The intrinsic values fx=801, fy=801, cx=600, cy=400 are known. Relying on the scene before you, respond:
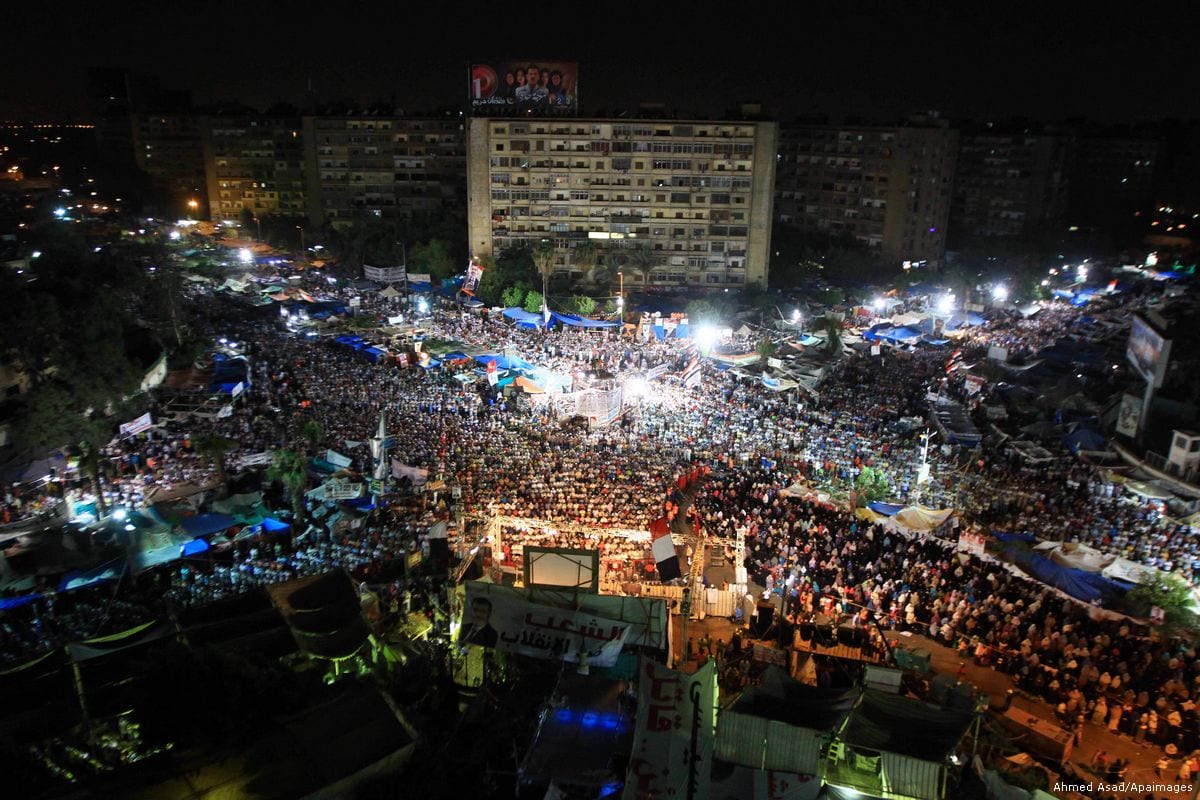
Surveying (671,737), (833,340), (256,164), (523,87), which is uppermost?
(523,87)

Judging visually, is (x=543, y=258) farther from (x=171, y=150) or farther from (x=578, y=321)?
(x=171, y=150)

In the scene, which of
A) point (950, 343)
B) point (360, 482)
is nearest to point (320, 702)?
point (360, 482)

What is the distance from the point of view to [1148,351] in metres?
29.2

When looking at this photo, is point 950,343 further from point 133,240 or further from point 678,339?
point 133,240

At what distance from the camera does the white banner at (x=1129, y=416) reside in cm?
2709

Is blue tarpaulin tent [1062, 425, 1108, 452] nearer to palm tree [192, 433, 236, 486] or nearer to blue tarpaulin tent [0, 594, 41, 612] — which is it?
palm tree [192, 433, 236, 486]

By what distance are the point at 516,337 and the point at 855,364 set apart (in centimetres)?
1551

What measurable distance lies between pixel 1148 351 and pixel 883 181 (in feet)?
145

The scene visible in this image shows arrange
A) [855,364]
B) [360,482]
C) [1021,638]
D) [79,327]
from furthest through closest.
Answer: [855,364] < [79,327] < [360,482] < [1021,638]

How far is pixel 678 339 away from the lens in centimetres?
3919

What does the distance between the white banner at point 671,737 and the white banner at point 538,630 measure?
6.34ft

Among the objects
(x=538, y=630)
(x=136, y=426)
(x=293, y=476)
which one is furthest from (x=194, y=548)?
(x=538, y=630)

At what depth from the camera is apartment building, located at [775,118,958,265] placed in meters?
68.4

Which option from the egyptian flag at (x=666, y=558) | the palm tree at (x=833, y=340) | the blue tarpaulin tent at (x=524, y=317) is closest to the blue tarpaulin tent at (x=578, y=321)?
the blue tarpaulin tent at (x=524, y=317)
